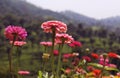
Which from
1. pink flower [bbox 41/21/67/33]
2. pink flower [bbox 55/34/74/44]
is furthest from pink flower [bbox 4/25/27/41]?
pink flower [bbox 55/34/74/44]

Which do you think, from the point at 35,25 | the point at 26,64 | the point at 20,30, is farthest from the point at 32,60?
the point at 20,30

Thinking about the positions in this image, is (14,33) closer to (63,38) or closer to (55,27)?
(55,27)

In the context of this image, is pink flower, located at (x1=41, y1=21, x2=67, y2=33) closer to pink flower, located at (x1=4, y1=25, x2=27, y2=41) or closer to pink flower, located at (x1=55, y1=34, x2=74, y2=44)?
pink flower, located at (x1=55, y1=34, x2=74, y2=44)

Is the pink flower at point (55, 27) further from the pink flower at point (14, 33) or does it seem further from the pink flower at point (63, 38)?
the pink flower at point (14, 33)

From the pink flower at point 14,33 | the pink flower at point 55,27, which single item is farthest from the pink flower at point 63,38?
the pink flower at point 14,33

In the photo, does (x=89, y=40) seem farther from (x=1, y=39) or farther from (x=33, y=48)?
(x=1, y=39)

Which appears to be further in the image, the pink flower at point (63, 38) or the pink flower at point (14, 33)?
the pink flower at point (63, 38)

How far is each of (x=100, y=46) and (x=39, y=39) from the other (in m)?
37.1

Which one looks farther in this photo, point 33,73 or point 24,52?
point 24,52

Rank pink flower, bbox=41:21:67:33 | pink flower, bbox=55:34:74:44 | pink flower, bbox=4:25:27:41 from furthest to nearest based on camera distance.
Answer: pink flower, bbox=55:34:74:44, pink flower, bbox=4:25:27:41, pink flower, bbox=41:21:67:33

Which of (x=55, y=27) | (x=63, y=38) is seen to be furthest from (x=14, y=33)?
(x=63, y=38)

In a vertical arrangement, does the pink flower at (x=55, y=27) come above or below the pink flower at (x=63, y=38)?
above

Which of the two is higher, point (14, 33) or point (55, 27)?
point (55, 27)

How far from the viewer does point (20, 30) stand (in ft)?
18.6
